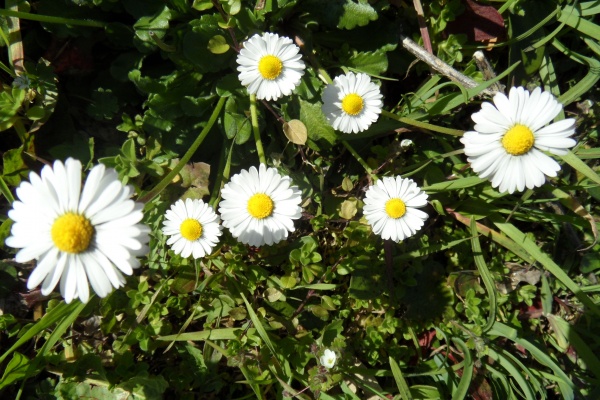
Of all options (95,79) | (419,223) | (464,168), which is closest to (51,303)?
(95,79)

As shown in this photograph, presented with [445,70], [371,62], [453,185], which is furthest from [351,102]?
[453,185]

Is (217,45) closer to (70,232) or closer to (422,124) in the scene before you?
(422,124)

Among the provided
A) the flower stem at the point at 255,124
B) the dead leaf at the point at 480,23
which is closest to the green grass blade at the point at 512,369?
the flower stem at the point at 255,124

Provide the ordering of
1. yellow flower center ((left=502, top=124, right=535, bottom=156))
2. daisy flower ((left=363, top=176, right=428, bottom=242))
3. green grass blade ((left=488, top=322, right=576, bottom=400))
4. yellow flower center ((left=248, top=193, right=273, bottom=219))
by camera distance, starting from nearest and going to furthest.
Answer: yellow flower center ((left=502, top=124, right=535, bottom=156)) → yellow flower center ((left=248, top=193, right=273, bottom=219)) → daisy flower ((left=363, top=176, right=428, bottom=242)) → green grass blade ((left=488, top=322, right=576, bottom=400))

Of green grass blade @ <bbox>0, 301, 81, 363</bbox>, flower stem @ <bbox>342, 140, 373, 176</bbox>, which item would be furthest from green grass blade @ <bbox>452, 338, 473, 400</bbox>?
green grass blade @ <bbox>0, 301, 81, 363</bbox>

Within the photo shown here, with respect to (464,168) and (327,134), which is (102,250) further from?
(464,168)

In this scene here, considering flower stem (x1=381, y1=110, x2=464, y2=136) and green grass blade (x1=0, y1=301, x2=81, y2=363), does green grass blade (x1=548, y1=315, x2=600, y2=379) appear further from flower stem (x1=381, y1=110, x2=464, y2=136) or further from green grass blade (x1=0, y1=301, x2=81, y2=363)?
green grass blade (x1=0, y1=301, x2=81, y2=363)

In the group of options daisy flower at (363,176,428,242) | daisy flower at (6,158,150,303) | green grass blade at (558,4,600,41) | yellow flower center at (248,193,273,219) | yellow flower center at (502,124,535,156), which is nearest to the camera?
daisy flower at (6,158,150,303)
